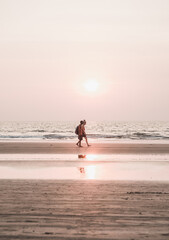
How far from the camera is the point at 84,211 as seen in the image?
241 inches

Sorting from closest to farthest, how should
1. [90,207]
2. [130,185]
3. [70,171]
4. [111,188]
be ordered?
[90,207] < [111,188] < [130,185] < [70,171]

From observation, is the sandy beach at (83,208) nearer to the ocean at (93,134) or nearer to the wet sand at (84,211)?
the wet sand at (84,211)

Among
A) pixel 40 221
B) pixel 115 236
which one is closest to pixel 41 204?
pixel 40 221

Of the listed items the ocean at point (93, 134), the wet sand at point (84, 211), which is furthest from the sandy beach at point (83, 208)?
the ocean at point (93, 134)

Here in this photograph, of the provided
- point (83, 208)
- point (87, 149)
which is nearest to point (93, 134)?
point (87, 149)

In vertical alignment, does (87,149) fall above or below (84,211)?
below

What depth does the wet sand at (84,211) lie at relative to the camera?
490 centimetres

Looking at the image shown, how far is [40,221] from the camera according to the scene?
5.47 meters

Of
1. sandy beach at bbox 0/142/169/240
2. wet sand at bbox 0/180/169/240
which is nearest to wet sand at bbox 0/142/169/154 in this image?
sandy beach at bbox 0/142/169/240

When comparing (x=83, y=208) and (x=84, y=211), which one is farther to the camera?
(x=83, y=208)

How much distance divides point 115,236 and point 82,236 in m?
0.43

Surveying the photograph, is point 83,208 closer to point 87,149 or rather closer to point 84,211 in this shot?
point 84,211

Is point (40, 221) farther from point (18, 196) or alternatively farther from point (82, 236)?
point (18, 196)

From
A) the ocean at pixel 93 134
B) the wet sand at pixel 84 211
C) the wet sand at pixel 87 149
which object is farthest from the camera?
the ocean at pixel 93 134
